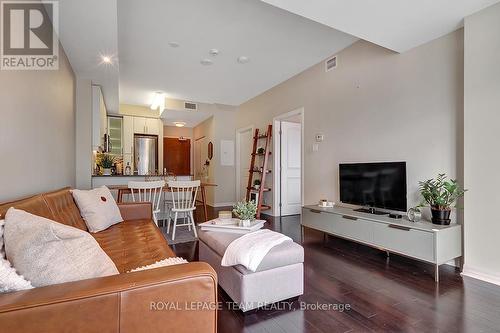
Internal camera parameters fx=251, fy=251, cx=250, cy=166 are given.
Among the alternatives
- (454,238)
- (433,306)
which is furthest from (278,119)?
(433,306)

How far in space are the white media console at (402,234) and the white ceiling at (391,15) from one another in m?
1.99

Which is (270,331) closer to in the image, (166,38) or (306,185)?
(306,185)

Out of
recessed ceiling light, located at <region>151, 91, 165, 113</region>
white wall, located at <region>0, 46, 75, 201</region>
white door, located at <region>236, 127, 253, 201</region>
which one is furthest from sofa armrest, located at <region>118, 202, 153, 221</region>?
white door, located at <region>236, 127, 253, 201</region>

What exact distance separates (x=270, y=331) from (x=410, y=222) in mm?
1882

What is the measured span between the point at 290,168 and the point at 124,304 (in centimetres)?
486

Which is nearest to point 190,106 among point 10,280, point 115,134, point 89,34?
point 115,134

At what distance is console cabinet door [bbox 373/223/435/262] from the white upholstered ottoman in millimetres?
1248

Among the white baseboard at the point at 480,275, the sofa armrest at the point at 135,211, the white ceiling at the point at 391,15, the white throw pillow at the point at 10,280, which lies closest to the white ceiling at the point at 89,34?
the white ceiling at the point at 391,15

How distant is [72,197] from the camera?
2.43 meters

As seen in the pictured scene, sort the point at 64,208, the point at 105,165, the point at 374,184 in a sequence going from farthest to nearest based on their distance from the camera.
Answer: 1. the point at 105,165
2. the point at 374,184
3. the point at 64,208

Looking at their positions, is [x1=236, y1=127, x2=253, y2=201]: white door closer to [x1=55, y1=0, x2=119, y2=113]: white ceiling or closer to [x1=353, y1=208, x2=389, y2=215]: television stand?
[x1=55, y1=0, x2=119, y2=113]: white ceiling

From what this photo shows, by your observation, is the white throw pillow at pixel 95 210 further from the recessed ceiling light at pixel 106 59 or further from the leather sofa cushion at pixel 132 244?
the recessed ceiling light at pixel 106 59

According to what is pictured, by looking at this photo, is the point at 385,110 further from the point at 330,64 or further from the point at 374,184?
the point at 330,64

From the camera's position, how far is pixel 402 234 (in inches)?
98.7
